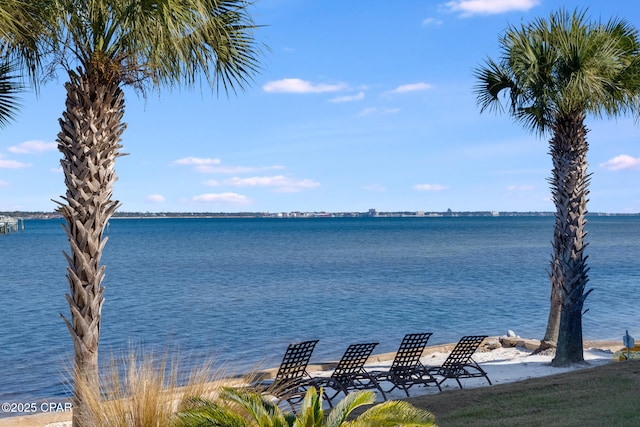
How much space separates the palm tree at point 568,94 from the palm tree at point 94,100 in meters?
7.99

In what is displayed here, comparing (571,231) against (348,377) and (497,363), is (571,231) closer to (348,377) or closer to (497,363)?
(497,363)

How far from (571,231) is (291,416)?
34.7ft

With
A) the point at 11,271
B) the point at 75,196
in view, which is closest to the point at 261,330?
the point at 75,196

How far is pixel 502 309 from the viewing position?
3059cm

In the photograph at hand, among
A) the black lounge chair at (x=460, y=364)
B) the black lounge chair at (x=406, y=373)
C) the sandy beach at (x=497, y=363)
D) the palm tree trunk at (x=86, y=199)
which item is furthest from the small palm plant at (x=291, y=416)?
the black lounge chair at (x=460, y=364)

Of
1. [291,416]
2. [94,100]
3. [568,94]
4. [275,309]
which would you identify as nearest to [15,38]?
[94,100]

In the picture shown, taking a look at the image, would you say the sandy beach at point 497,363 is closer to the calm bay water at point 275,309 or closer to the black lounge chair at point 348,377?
the black lounge chair at point 348,377

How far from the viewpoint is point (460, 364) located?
494 inches

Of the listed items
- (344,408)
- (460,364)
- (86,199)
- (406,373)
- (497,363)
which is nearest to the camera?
(344,408)

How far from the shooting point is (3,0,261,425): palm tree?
743cm

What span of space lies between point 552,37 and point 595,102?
1.79 metres

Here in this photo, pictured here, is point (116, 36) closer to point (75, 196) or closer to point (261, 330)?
point (75, 196)

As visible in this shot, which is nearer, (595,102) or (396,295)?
(595,102)

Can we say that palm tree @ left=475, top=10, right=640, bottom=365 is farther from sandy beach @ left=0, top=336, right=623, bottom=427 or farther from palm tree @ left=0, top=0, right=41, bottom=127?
palm tree @ left=0, top=0, right=41, bottom=127
